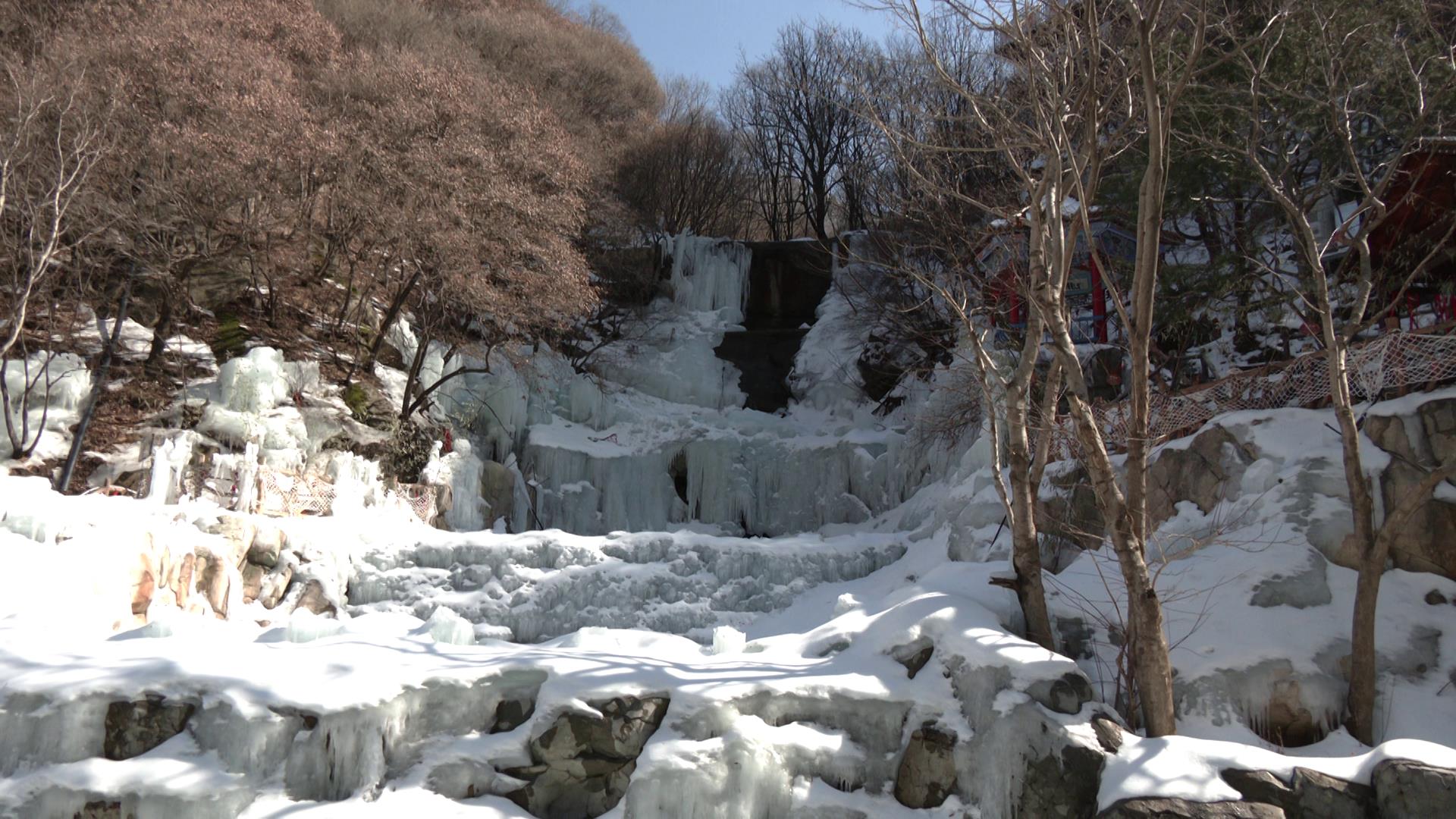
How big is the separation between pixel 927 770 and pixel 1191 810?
1.78 metres

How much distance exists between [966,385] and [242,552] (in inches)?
468

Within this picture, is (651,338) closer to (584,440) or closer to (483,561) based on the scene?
(584,440)

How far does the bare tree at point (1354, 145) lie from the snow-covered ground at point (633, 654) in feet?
2.79

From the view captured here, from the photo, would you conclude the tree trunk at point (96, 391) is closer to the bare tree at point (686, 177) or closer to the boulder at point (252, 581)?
the boulder at point (252, 581)

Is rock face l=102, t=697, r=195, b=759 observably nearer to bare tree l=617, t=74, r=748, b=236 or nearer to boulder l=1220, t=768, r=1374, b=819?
boulder l=1220, t=768, r=1374, b=819

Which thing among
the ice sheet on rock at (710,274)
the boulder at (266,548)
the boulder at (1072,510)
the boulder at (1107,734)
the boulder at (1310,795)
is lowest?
the boulder at (1310,795)

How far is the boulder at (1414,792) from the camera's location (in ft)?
17.7

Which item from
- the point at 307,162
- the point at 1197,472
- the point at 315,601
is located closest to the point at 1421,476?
the point at 1197,472

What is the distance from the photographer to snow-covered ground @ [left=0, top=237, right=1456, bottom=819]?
20.3ft

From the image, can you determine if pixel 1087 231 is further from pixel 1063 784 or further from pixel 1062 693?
pixel 1063 784

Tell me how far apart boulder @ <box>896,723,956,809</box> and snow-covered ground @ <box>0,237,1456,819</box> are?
38 mm

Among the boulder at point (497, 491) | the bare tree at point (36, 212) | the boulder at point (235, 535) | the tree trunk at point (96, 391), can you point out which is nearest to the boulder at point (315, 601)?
the boulder at point (235, 535)

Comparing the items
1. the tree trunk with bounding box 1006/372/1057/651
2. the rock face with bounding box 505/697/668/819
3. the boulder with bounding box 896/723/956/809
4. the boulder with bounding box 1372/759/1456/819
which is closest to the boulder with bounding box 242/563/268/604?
the rock face with bounding box 505/697/668/819

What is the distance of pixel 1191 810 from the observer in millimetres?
5527
